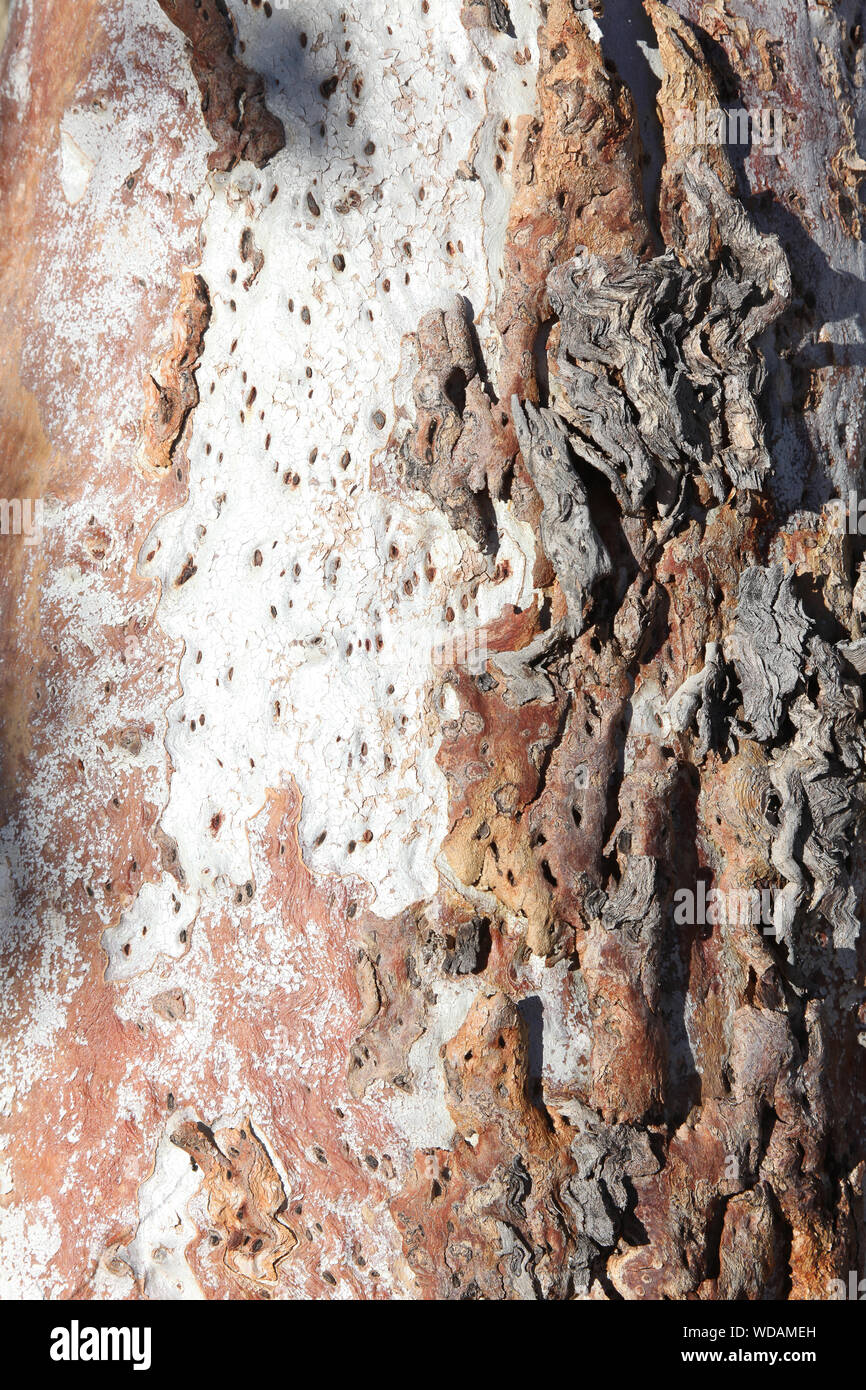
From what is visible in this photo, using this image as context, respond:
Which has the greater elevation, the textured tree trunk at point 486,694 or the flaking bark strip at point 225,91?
the flaking bark strip at point 225,91

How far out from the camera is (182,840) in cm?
124

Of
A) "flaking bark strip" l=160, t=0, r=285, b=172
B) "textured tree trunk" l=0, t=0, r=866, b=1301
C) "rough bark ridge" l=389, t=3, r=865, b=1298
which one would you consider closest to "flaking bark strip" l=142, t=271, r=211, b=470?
"textured tree trunk" l=0, t=0, r=866, b=1301

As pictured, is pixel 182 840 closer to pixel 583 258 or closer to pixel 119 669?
pixel 119 669

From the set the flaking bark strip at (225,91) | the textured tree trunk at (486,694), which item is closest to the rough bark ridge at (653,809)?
the textured tree trunk at (486,694)

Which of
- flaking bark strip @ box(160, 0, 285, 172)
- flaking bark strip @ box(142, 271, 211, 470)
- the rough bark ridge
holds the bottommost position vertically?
the rough bark ridge

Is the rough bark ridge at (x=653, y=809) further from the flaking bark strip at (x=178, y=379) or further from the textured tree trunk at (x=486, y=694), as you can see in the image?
the flaking bark strip at (x=178, y=379)

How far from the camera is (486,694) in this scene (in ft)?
3.51

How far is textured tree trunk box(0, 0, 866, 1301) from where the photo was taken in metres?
1.05

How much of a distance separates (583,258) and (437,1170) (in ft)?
3.09

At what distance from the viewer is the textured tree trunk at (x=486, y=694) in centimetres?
105

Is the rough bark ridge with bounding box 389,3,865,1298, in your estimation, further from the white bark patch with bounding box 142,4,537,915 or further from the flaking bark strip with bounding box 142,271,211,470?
the flaking bark strip with bounding box 142,271,211,470

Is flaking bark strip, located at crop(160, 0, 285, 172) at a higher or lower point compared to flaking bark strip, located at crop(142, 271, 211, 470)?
higher
